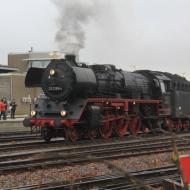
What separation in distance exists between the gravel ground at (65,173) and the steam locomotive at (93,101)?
3294 mm

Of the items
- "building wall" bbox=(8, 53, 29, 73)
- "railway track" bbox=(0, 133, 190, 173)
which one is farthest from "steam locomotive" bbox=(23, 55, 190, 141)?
"building wall" bbox=(8, 53, 29, 73)

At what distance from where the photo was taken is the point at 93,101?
19.5 m

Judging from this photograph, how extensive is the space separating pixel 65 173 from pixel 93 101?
28.9 feet

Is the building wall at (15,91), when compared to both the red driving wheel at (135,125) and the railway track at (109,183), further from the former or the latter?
the railway track at (109,183)

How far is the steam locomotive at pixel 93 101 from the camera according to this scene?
18906 millimetres

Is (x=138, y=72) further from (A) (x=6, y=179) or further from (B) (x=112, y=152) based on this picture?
(A) (x=6, y=179)

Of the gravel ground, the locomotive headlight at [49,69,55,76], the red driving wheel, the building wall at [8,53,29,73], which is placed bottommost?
the gravel ground

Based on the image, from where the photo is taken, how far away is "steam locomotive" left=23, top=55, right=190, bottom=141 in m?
18.9

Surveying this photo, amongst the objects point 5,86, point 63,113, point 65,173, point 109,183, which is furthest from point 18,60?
point 109,183

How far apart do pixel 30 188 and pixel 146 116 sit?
16.2 m

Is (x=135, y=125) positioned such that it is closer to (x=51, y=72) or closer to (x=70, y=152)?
(x=51, y=72)

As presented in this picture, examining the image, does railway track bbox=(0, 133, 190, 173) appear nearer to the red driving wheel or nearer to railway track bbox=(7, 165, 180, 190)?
railway track bbox=(7, 165, 180, 190)

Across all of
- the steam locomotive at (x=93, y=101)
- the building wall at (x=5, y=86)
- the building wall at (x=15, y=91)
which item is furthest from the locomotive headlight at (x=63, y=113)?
the building wall at (x=5, y=86)

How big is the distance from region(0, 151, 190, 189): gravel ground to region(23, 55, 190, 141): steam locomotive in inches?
130
